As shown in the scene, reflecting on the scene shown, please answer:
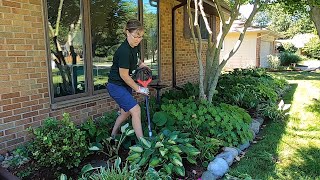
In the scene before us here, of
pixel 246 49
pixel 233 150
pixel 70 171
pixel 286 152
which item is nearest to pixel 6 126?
pixel 70 171

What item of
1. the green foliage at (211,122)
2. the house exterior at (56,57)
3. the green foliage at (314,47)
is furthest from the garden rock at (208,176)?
the green foliage at (314,47)

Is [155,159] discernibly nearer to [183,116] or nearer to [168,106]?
[183,116]

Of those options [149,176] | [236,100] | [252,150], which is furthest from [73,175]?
[236,100]

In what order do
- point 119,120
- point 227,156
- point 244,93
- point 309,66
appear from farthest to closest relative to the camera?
point 309,66 < point 244,93 < point 119,120 < point 227,156

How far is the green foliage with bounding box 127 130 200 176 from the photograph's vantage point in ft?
9.65

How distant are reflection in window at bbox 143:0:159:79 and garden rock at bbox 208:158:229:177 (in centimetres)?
327

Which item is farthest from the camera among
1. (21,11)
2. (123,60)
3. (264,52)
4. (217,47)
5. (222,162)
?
(264,52)

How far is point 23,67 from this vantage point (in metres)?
3.48

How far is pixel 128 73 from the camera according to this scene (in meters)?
3.23

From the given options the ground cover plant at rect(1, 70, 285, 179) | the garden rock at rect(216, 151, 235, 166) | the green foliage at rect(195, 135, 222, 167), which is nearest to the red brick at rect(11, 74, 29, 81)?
the ground cover plant at rect(1, 70, 285, 179)

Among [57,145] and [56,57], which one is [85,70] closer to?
[56,57]

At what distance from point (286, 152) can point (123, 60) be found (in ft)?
8.57

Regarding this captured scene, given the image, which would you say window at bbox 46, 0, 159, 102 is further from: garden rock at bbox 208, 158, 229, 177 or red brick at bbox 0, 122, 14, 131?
garden rock at bbox 208, 158, 229, 177

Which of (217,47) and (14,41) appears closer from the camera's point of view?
(14,41)
